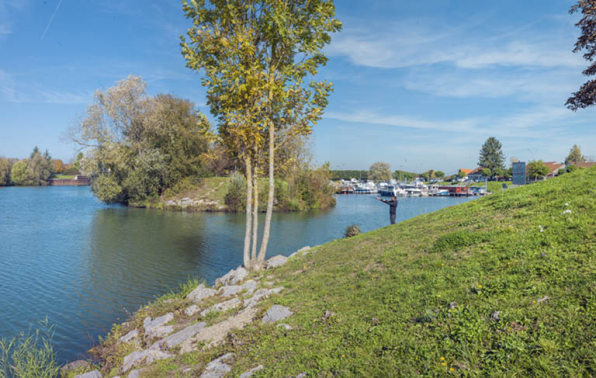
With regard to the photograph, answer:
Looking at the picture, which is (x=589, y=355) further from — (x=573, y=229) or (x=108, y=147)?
(x=108, y=147)

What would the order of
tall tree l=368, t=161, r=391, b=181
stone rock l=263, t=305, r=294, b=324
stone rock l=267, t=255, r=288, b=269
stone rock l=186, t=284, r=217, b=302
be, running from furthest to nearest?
tall tree l=368, t=161, r=391, b=181 < stone rock l=267, t=255, r=288, b=269 < stone rock l=186, t=284, r=217, b=302 < stone rock l=263, t=305, r=294, b=324

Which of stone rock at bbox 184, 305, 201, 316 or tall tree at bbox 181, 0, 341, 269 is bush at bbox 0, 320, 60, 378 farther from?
tall tree at bbox 181, 0, 341, 269

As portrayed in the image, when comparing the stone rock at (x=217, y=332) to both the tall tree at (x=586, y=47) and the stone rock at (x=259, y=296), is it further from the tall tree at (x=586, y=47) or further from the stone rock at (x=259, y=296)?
the tall tree at (x=586, y=47)

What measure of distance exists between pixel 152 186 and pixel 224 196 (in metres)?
9.47

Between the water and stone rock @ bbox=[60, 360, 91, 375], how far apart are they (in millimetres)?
800

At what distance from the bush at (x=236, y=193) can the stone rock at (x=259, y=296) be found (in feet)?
102

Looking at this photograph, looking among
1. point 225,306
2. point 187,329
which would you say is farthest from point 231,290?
point 187,329

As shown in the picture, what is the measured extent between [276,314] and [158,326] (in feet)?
11.7

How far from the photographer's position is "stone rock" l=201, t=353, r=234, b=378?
18.5ft

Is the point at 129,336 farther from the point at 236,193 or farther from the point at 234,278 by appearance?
the point at 236,193

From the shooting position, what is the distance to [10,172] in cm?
9000

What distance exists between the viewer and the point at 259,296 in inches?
360

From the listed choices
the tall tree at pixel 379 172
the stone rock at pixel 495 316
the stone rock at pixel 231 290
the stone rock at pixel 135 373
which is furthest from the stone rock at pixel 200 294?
the tall tree at pixel 379 172

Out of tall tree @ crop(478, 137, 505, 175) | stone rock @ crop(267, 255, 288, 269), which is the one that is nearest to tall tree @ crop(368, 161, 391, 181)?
tall tree @ crop(478, 137, 505, 175)
